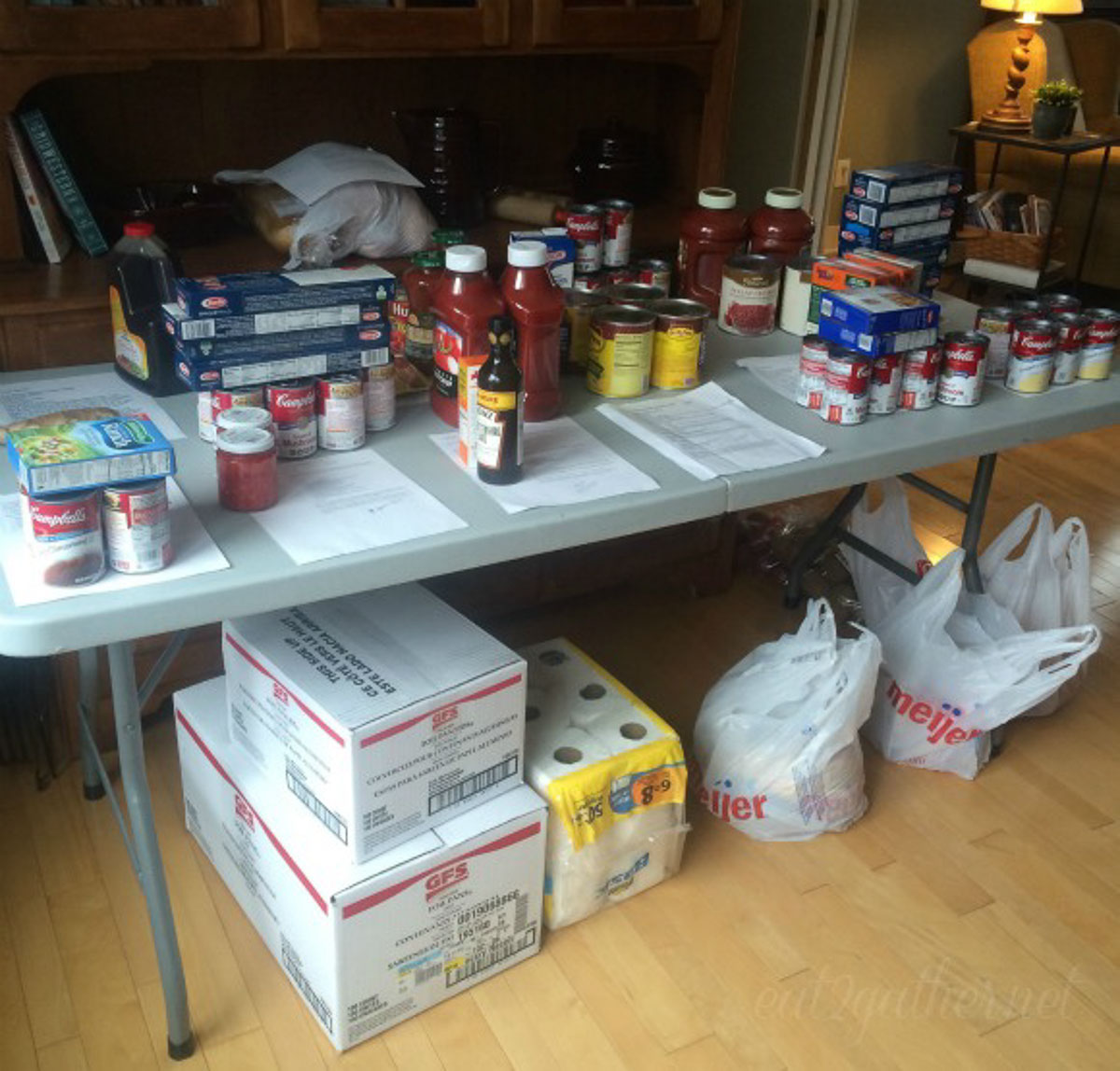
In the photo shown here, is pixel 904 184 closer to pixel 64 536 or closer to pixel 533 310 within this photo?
pixel 533 310

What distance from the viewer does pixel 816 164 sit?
296cm

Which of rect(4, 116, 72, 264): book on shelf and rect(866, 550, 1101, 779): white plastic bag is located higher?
rect(4, 116, 72, 264): book on shelf

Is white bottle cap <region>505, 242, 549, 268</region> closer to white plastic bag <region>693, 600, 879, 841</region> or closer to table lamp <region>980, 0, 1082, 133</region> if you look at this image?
white plastic bag <region>693, 600, 879, 841</region>

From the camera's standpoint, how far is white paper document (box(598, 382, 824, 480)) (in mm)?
1690

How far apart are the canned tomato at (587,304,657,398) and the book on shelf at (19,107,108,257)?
87 centimetres

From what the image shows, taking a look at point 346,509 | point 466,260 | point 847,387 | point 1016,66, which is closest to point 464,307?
point 466,260

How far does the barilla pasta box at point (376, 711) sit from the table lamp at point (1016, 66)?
13.7 feet

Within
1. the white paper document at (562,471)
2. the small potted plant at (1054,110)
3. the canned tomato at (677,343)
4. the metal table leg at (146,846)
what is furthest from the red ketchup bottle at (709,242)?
the small potted plant at (1054,110)

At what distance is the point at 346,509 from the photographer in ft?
4.98

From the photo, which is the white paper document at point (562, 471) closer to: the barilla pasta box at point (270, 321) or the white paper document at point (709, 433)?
the white paper document at point (709, 433)

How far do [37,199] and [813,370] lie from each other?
124cm

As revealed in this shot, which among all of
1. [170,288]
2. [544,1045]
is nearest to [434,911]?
[544,1045]

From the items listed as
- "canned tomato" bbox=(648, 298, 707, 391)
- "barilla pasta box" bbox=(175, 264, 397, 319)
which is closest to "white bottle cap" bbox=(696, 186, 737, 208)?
"canned tomato" bbox=(648, 298, 707, 391)

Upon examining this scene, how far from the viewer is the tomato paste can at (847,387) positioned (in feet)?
5.90
